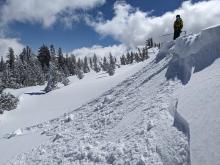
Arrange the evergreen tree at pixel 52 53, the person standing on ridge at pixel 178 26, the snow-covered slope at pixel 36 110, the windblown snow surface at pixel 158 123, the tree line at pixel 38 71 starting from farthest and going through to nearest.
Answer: the evergreen tree at pixel 52 53 < the tree line at pixel 38 71 < the person standing on ridge at pixel 178 26 < the snow-covered slope at pixel 36 110 < the windblown snow surface at pixel 158 123

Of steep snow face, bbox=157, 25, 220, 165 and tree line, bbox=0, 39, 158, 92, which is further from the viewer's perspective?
tree line, bbox=0, 39, 158, 92

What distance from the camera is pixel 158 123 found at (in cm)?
1154

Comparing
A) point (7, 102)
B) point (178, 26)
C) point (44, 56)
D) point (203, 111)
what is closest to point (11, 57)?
point (44, 56)

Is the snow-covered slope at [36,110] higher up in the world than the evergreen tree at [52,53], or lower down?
lower down

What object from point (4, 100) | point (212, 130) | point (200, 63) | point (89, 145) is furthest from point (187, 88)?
point (4, 100)

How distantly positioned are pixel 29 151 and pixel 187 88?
8616 millimetres

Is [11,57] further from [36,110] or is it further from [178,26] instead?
[178,26]

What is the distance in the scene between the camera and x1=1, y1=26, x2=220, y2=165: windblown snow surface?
10.1m

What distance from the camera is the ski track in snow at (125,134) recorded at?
10336 mm

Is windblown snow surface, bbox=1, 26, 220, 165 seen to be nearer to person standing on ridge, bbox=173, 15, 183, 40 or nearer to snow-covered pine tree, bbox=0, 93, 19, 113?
person standing on ridge, bbox=173, 15, 183, 40

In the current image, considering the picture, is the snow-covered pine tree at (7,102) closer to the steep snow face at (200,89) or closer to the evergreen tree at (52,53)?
the steep snow face at (200,89)

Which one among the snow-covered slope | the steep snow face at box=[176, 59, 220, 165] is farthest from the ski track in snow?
the snow-covered slope

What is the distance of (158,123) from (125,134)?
1652 millimetres

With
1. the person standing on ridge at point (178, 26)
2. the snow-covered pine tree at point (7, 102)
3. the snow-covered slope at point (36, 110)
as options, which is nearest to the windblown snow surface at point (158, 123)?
the snow-covered slope at point (36, 110)
